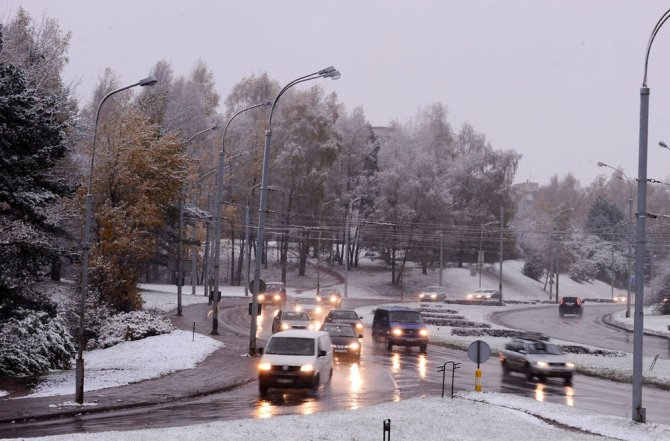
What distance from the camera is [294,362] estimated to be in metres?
20.7

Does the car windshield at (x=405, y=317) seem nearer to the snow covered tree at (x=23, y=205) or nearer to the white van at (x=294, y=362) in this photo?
the white van at (x=294, y=362)

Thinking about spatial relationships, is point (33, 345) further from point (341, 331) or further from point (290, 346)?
point (341, 331)

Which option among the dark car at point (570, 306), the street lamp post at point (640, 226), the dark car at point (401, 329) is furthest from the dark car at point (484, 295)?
the street lamp post at point (640, 226)

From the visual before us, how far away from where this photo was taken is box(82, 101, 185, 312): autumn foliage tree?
114ft

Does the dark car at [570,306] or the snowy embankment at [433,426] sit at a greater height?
the snowy embankment at [433,426]

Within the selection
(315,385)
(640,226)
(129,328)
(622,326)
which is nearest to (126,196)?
(129,328)

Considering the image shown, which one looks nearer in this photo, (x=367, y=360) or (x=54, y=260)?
(x=54, y=260)

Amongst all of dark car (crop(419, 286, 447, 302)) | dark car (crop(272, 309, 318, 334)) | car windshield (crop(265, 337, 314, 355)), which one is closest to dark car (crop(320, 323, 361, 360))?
dark car (crop(272, 309, 318, 334))

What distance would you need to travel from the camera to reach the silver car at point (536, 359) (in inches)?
1008

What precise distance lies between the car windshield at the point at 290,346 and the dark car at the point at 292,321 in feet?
44.5

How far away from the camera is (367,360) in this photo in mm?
29734

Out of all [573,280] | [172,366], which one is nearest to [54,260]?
[172,366]

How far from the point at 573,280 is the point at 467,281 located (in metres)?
29.7

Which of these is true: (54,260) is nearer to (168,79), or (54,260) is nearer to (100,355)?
(100,355)
